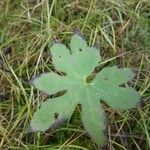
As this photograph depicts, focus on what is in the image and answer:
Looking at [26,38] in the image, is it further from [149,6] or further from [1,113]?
[149,6]

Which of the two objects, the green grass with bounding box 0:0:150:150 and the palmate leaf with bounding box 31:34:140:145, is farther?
the green grass with bounding box 0:0:150:150

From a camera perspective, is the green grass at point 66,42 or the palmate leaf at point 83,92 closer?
the palmate leaf at point 83,92

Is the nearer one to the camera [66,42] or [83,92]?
[83,92]
